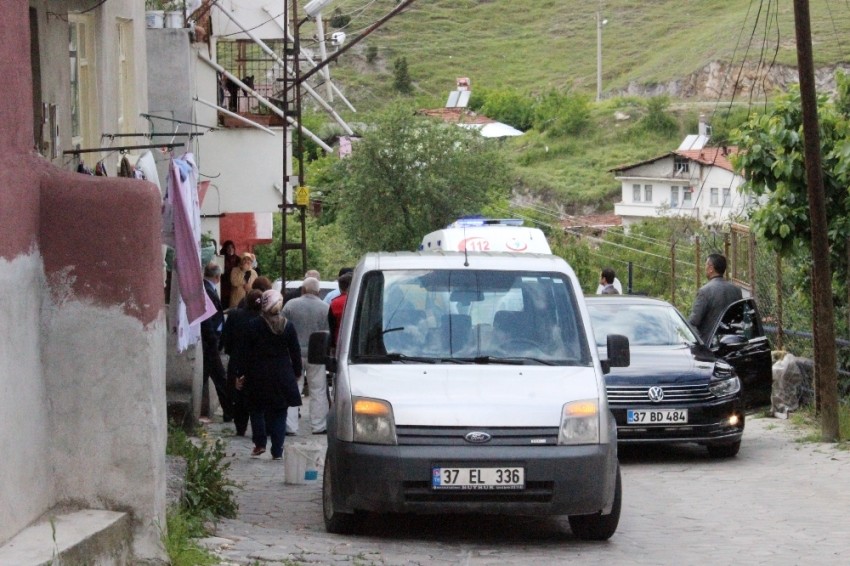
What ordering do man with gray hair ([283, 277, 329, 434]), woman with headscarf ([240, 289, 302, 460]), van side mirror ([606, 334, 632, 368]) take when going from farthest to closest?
man with gray hair ([283, 277, 329, 434]) < woman with headscarf ([240, 289, 302, 460]) < van side mirror ([606, 334, 632, 368])

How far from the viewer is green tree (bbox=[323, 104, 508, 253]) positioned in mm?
65875

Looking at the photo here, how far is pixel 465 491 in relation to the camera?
8.45m

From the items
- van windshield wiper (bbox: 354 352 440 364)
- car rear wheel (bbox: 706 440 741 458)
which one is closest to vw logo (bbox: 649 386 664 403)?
car rear wheel (bbox: 706 440 741 458)

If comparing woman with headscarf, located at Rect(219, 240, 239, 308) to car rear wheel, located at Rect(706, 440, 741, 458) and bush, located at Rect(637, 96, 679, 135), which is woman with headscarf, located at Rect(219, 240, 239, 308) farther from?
bush, located at Rect(637, 96, 679, 135)

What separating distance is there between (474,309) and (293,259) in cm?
5828

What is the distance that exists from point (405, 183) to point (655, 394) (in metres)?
53.5

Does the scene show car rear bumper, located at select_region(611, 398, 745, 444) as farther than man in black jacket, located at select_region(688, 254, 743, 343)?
No

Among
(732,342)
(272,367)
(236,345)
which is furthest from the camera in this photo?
(732,342)

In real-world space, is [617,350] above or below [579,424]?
above

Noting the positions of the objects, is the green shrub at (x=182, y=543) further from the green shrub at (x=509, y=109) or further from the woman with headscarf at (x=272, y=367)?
the green shrub at (x=509, y=109)

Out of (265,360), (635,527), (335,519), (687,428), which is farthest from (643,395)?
(335,519)

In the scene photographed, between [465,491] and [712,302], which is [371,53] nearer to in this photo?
[712,302]

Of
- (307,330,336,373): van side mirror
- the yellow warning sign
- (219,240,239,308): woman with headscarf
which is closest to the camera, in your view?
(307,330,336,373): van side mirror

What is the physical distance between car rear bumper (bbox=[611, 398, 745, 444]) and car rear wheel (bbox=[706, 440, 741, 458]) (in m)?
0.47
